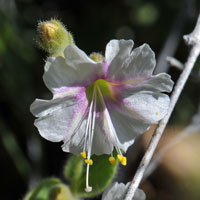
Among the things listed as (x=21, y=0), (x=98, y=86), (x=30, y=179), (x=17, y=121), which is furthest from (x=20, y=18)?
(x=98, y=86)

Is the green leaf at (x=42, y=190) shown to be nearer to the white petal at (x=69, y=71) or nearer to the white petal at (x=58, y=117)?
the white petal at (x=58, y=117)

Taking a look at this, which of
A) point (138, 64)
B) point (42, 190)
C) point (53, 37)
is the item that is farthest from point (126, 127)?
point (42, 190)

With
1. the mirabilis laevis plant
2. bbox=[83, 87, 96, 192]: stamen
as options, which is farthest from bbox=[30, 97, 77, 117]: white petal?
bbox=[83, 87, 96, 192]: stamen

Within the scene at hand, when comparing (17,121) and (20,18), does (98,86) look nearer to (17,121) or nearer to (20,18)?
(17,121)

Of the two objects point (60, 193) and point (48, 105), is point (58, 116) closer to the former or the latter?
point (48, 105)

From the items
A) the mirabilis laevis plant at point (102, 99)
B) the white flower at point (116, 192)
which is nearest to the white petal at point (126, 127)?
the mirabilis laevis plant at point (102, 99)

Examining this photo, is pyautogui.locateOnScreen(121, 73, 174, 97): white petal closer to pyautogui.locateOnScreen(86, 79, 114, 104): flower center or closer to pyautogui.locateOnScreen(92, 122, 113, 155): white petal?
pyautogui.locateOnScreen(86, 79, 114, 104): flower center
